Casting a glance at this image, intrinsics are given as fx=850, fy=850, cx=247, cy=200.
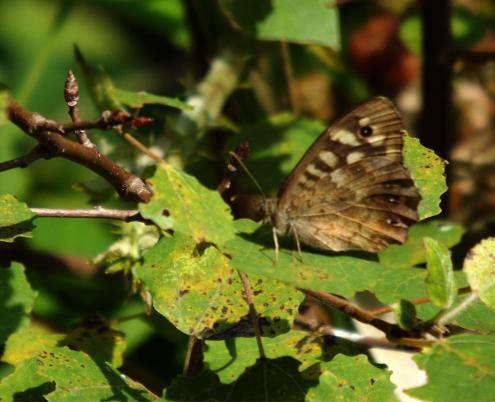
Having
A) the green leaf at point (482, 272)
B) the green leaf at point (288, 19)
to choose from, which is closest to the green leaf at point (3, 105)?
the green leaf at point (482, 272)

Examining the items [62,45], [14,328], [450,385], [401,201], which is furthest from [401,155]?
[62,45]

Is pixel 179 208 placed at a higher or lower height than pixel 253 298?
→ higher

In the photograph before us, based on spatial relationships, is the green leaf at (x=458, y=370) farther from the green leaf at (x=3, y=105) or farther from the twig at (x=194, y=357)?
the green leaf at (x=3, y=105)

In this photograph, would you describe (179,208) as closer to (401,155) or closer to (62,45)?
(401,155)

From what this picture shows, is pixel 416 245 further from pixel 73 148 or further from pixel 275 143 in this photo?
pixel 73 148

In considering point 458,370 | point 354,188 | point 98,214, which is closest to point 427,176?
point 354,188
